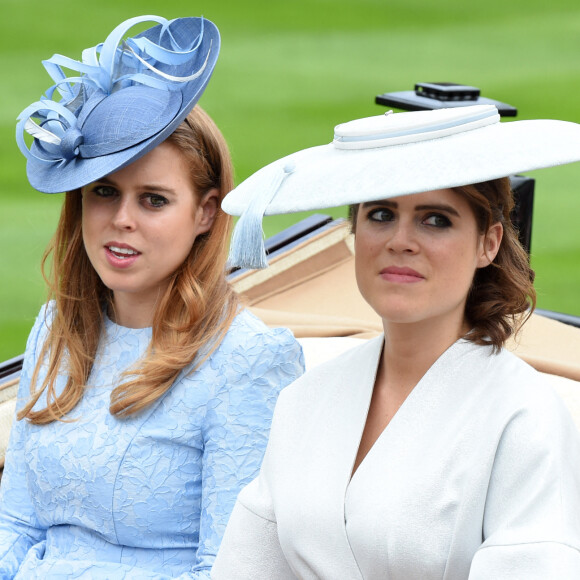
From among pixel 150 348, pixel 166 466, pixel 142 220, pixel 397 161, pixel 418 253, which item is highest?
pixel 397 161

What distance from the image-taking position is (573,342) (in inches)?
101

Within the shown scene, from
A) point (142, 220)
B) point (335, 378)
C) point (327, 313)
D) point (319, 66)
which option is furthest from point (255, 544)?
point (319, 66)

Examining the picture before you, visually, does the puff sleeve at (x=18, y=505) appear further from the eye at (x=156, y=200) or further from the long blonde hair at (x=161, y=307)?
the eye at (x=156, y=200)

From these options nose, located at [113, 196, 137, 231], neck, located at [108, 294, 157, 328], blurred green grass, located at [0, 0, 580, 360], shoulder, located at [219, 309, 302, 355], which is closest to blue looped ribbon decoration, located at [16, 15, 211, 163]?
nose, located at [113, 196, 137, 231]

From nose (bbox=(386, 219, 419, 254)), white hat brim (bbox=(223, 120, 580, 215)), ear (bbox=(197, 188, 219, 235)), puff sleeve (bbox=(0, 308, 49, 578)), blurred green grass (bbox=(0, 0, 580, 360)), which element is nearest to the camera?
white hat brim (bbox=(223, 120, 580, 215))

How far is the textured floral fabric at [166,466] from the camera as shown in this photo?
1771 millimetres

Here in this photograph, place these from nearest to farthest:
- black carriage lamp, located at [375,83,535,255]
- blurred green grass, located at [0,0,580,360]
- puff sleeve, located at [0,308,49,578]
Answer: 1. puff sleeve, located at [0,308,49,578]
2. black carriage lamp, located at [375,83,535,255]
3. blurred green grass, located at [0,0,580,360]

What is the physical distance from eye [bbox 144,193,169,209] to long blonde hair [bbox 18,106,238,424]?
0.06 m

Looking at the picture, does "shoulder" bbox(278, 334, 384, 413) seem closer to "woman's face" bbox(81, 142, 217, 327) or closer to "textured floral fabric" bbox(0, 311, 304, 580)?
"textured floral fabric" bbox(0, 311, 304, 580)

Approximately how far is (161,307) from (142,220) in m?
0.15

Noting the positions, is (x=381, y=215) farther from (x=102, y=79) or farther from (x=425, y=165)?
(x=102, y=79)

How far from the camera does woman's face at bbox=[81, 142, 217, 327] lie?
1.79 meters

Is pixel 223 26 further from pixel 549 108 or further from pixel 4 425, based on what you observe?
pixel 4 425

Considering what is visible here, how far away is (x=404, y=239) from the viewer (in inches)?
53.0
